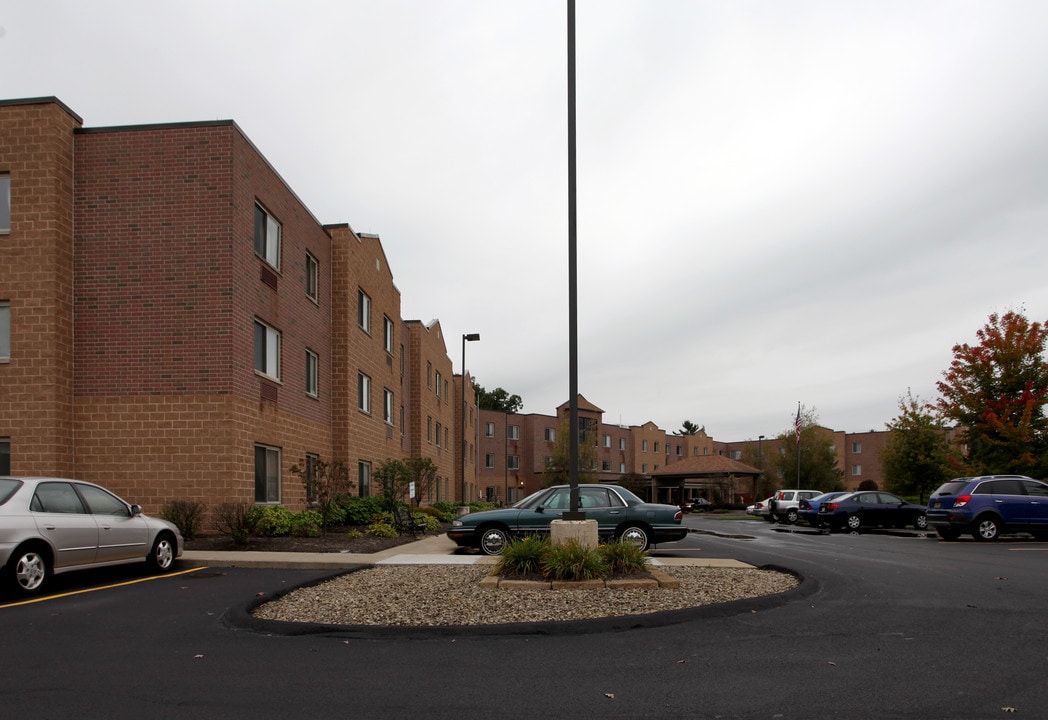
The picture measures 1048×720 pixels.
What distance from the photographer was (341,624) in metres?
8.36

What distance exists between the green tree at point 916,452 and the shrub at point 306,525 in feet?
98.9

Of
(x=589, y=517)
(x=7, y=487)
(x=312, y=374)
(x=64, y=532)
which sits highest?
(x=312, y=374)

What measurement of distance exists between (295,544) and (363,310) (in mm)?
12989

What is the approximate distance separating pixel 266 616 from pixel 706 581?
5.45m

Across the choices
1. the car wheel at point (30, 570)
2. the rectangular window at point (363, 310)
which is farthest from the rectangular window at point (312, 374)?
the car wheel at point (30, 570)

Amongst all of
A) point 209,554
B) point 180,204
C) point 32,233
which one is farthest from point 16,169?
point 209,554

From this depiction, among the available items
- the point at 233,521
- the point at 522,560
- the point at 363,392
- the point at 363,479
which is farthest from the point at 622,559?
the point at 363,392

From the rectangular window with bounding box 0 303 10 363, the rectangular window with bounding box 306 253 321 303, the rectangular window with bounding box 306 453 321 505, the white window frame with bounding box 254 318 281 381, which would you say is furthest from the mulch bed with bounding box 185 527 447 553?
the rectangular window with bounding box 306 253 321 303

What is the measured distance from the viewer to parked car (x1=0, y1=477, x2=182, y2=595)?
10.4 metres

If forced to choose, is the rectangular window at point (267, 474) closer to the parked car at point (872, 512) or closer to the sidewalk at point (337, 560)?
the sidewalk at point (337, 560)

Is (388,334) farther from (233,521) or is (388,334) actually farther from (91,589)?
(91,589)

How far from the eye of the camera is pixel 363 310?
94.4 feet

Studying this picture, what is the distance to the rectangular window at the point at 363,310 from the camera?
92.1 feet

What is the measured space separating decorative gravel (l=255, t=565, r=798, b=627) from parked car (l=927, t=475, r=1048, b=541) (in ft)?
39.7
